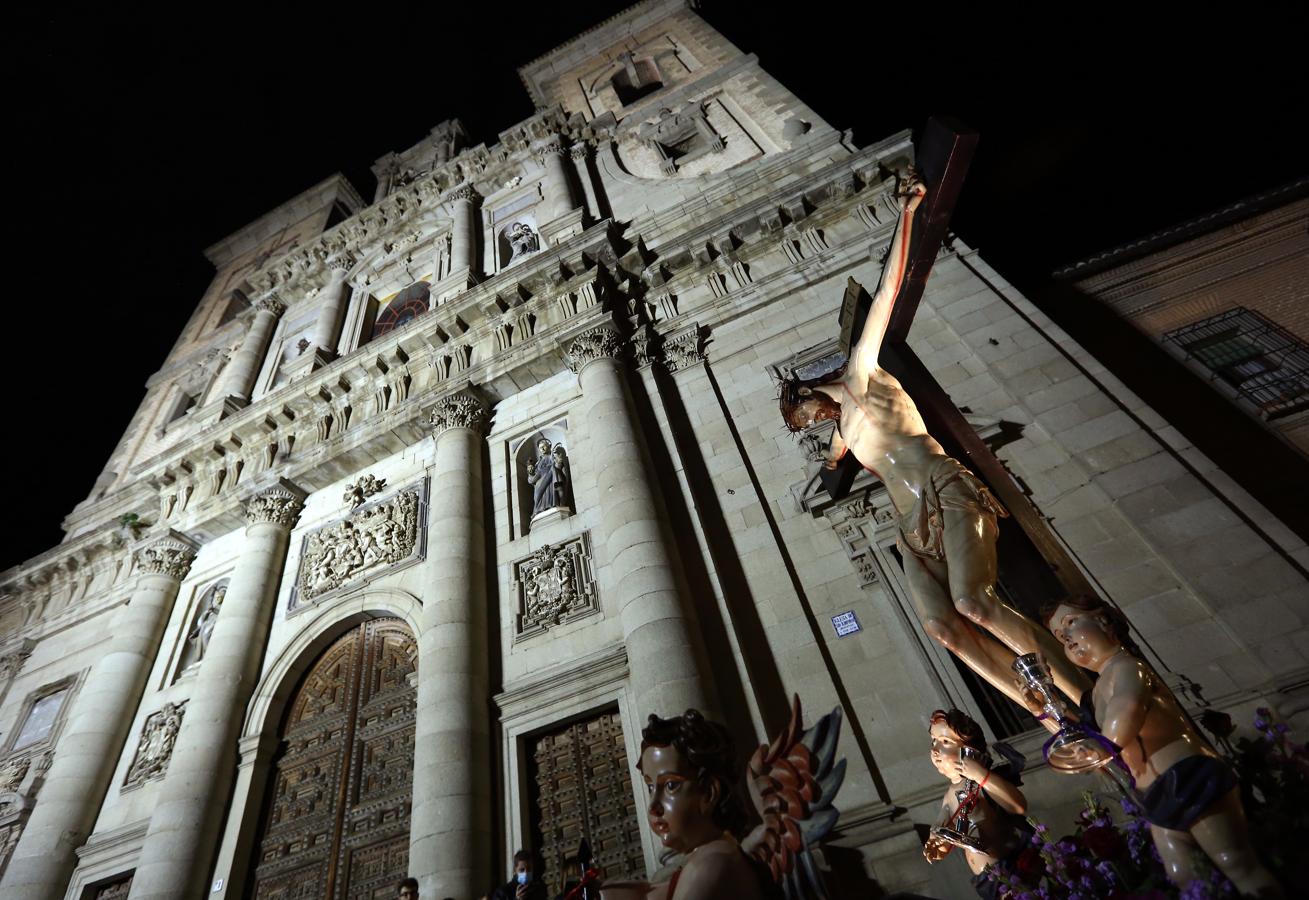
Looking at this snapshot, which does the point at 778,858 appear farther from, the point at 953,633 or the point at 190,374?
the point at 190,374

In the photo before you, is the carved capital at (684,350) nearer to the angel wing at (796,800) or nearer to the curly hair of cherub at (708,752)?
the curly hair of cherub at (708,752)

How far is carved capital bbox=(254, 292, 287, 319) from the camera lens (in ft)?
62.0

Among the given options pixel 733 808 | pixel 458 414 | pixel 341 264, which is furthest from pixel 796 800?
pixel 341 264

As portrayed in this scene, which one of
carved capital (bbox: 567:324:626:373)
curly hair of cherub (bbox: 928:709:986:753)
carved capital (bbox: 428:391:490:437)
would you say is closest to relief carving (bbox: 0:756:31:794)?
carved capital (bbox: 428:391:490:437)

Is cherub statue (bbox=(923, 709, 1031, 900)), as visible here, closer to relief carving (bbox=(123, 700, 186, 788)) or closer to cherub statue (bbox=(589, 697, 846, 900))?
cherub statue (bbox=(589, 697, 846, 900))

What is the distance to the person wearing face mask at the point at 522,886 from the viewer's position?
5.33m

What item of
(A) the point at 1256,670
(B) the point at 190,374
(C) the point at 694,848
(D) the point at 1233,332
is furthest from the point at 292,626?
(D) the point at 1233,332

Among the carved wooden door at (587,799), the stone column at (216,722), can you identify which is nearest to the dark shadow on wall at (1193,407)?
the carved wooden door at (587,799)

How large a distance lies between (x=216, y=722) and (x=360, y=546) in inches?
125

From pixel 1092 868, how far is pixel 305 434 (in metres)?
14.0

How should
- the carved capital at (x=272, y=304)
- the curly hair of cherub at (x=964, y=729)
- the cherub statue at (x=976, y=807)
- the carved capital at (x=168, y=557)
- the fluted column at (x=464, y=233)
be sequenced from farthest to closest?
the carved capital at (x=272, y=304), the fluted column at (x=464, y=233), the carved capital at (x=168, y=557), the curly hair of cherub at (x=964, y=729), the cherub statue at (x=976, y=807)

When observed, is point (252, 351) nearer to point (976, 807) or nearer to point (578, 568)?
point (578, 568)

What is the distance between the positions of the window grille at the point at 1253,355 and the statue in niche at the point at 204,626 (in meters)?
17.1

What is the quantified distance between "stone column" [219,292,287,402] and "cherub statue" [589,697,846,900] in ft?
54.6
